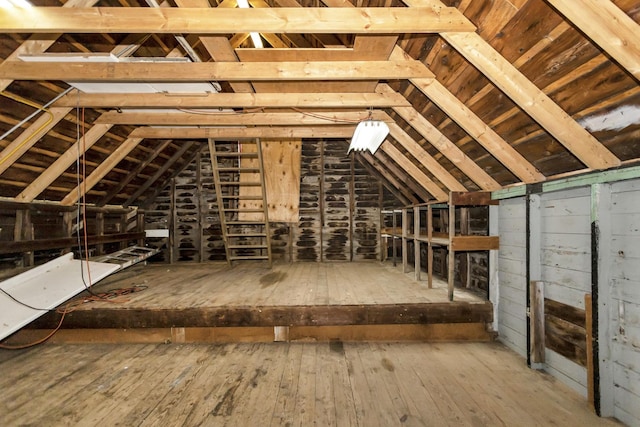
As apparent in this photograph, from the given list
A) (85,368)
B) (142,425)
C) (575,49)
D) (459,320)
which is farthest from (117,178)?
(575,49)

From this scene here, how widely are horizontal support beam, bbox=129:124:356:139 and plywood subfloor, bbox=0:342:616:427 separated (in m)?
2.70

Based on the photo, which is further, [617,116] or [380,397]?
[380,397]

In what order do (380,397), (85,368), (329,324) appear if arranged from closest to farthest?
(380,397) < (85,368) < (329,324)

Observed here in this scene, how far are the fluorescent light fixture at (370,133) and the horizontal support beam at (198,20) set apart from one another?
1.15 m

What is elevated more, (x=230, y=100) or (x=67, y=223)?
(x=230, y=100)

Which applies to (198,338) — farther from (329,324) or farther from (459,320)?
(459,320)

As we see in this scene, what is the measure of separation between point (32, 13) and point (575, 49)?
3117 millimetres

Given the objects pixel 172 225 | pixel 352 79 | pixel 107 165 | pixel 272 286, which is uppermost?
pixel 352 79

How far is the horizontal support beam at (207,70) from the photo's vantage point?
2.38 metres

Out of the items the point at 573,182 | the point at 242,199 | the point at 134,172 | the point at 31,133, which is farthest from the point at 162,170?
the point at 573,182

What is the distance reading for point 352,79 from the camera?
96.6 inches

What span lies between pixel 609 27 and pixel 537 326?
2.22m

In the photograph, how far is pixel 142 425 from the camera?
1816 mm

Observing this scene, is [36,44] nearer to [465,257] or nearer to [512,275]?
[512,275]
